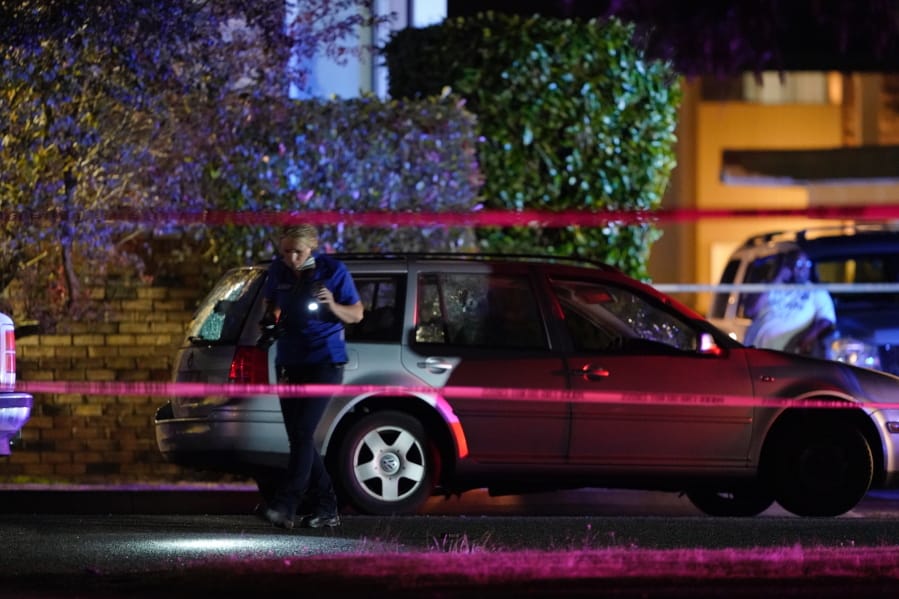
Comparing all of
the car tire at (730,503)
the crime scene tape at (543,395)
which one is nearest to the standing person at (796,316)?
the car tire at (730,503)

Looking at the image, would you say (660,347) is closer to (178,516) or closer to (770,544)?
(770,544)

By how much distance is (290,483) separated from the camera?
387 inches

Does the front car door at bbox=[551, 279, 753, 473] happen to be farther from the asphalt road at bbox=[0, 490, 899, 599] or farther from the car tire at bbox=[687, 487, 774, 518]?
the car tire at bbox=[687, 487, 774, 518]

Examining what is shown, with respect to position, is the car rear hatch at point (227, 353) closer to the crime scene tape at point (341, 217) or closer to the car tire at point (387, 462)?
the car tire at point (387, 462)

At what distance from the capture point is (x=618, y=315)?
1157 cm

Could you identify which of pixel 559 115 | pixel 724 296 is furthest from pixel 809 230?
pixel 559 115

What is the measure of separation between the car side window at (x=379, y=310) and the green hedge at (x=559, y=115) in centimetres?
378

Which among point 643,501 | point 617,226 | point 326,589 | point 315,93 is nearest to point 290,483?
point 326,589

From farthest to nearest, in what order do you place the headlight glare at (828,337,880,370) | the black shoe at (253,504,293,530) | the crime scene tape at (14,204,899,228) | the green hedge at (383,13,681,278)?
1. the green hedge at (383,13,681,278)
2. the headlight glare at (828,337,880,370)
3. the crime scene tape at (14,204,899,228)
4. the black shoe at (253,504,293,530)

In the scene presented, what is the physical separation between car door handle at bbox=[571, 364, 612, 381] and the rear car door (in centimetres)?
11

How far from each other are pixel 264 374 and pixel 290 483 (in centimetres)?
97

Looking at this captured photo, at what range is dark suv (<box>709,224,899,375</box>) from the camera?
1425cm

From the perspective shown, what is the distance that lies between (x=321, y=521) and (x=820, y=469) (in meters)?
3.11

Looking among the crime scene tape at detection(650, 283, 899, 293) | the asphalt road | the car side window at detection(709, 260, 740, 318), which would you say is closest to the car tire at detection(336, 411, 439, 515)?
the asphalt road
